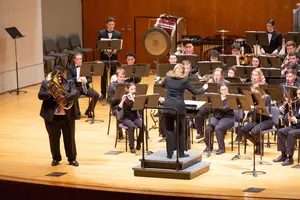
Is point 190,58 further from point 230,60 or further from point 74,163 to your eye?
point 74,163

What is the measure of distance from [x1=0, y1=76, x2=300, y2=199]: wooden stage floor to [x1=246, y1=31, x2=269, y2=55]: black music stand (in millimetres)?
3221

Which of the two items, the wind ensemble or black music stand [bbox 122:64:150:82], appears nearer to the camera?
the wind ensemble

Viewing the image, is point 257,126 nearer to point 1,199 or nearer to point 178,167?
point 178,167

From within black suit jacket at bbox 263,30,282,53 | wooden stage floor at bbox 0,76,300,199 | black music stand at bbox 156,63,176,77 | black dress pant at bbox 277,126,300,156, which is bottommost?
wooden stage floor at bbox 0,76,300,199

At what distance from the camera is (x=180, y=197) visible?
6.32m

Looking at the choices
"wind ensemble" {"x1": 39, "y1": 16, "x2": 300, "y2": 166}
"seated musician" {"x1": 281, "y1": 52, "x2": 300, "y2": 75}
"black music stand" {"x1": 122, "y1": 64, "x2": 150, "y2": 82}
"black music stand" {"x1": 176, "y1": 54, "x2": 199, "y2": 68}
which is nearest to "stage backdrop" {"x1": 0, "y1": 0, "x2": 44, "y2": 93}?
"wind ensemble" {"x1": 39, "y1": 16, "x2": 300, "y2": 166}

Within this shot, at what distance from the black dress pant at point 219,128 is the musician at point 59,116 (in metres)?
2.08

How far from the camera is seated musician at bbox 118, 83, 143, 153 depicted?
1090 centimetres

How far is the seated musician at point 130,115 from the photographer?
10.9m

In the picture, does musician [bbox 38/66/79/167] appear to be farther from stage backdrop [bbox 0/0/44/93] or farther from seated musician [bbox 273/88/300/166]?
stage backdrop [bbox 0/0/44/93]

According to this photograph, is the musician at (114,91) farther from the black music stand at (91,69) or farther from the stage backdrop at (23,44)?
the stage backdrop at (23,44)

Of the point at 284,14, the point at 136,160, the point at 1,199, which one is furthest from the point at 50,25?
the point at 1,199

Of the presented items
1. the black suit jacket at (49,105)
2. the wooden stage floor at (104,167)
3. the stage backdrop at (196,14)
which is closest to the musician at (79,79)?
the wooden stage floor at (104,167)

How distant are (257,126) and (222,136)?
0.60m
